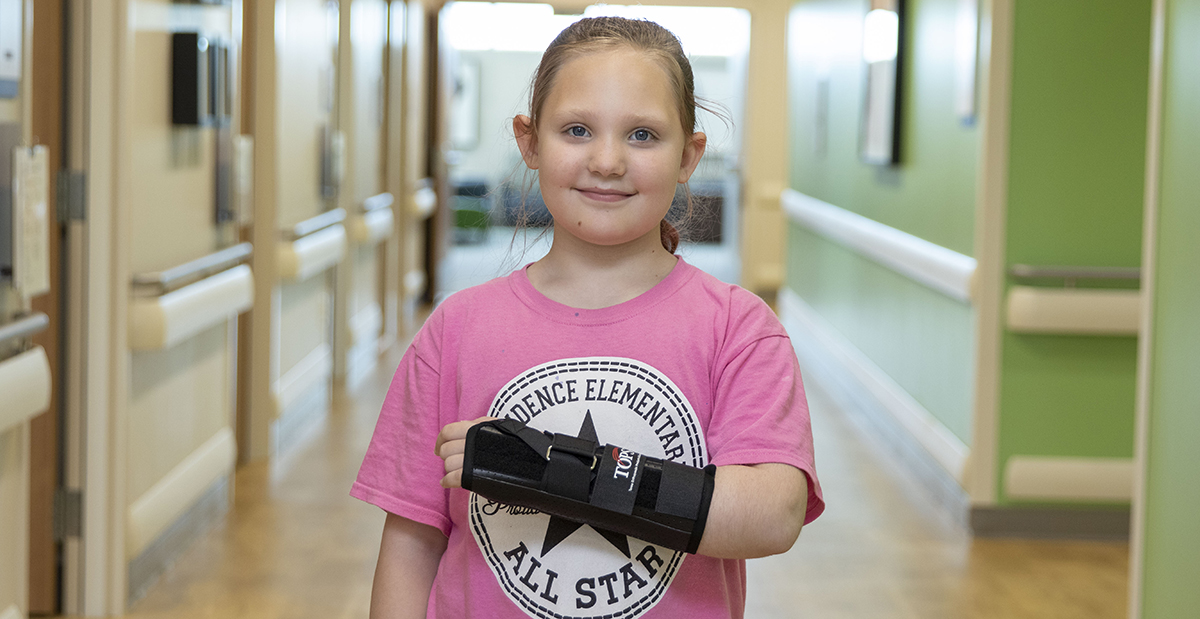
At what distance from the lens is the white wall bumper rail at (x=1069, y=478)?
3.89 meters

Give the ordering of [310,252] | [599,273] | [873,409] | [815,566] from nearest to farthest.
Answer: [599,273]
[815,566]
[310,252]
[873,409]

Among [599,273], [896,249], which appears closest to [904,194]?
[896,249]

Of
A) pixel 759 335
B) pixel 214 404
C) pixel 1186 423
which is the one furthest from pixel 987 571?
pixel 759 335

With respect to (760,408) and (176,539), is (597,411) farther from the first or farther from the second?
(176,539)

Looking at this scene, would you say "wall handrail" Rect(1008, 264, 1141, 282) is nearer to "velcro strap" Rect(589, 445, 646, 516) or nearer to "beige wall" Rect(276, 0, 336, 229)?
"beige wall" Rect(276, 0, 336, 229)

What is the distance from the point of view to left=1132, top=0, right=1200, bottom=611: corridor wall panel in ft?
7.83

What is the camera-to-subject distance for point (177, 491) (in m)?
3.41

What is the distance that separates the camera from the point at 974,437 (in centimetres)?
396

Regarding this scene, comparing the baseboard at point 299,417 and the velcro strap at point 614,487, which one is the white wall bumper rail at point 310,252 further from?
the velcro strap at point 614,487

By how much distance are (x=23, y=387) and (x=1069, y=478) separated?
9.90 ft

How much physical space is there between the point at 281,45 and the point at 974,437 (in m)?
2.81

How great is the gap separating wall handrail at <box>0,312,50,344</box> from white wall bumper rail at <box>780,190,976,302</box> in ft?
9.01

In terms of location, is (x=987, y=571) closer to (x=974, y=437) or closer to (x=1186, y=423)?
(x=974, y=437)

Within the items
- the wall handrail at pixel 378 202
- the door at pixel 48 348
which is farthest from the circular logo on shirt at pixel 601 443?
Result: the wall handrail at pixel 378 202
